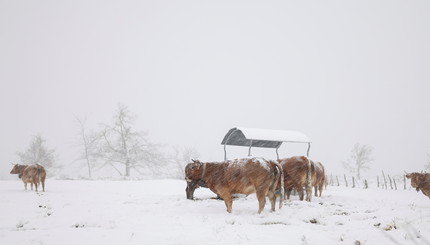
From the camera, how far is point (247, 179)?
309 inches

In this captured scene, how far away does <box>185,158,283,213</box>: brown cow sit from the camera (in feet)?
25.5

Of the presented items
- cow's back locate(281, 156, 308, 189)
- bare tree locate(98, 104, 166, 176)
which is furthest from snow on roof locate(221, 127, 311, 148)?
bare tree locate(98, 104, 166, 176)

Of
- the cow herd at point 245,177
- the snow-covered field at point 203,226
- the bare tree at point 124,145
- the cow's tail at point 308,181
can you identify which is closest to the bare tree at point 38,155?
the bare tree at point 124,145

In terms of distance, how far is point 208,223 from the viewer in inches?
249

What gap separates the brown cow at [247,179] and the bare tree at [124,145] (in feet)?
87.1

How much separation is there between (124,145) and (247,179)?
2802 cm

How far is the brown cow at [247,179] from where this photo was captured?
777 centimetres

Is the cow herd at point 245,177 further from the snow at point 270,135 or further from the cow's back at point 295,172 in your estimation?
the snow at point 270,135

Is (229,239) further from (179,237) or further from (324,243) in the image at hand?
(324,243)

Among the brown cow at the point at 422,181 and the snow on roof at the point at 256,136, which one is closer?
the brown cow at the point at 422,181

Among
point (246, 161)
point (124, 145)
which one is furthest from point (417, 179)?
point (124, 145)

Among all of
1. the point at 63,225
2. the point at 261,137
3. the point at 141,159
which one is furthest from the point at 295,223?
the point at 141,159

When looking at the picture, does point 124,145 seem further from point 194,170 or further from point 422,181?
point 422,181

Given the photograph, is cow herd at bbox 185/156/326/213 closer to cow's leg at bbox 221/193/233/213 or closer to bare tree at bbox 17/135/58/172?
cow's leg at bbox 221/193/233/213
